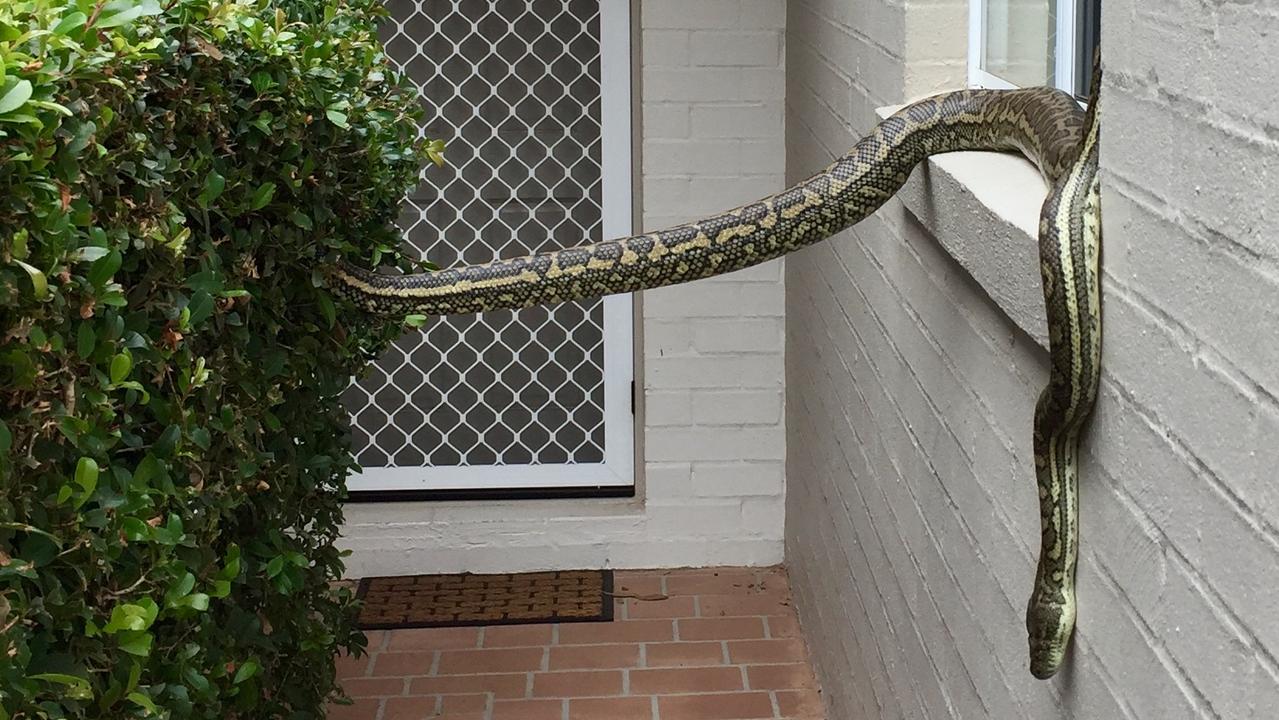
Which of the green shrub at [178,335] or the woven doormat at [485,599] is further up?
the green shrub at [178,335]

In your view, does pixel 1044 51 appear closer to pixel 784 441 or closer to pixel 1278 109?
pixel 1278 109

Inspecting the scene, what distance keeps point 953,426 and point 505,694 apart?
270cm

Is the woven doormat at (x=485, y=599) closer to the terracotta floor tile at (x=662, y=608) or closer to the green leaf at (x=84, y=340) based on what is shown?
the terracotta floor tile at (x=662, y=608)

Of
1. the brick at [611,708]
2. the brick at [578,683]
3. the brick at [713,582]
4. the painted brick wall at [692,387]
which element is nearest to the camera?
the brick at [611,708]

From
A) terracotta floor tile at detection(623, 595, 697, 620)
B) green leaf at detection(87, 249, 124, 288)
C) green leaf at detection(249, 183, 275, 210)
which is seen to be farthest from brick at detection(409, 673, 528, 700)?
green leaf at detection(87, 249, 124, 288)

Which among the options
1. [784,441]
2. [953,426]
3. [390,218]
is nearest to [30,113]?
[953,426]

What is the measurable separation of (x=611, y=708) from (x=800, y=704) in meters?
0.64

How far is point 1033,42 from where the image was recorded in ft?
9.89

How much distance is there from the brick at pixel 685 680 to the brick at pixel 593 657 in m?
0.10

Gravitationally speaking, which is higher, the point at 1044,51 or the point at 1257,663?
the point at 1044,51

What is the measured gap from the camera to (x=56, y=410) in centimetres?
206

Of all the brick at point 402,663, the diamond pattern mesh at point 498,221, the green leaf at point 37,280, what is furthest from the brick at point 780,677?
the green leaf at point 37,280

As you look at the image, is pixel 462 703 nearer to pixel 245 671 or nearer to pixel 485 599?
pixel 485 599

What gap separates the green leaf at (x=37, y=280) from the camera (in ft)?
6.10
